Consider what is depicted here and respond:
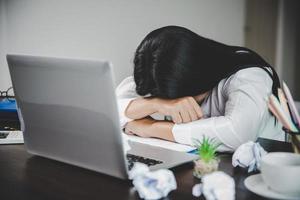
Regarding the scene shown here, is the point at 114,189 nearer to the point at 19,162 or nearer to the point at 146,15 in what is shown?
the point at 19,162

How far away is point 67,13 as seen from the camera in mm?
2016

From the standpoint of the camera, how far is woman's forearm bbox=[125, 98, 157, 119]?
1.37 m

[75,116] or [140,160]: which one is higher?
[75,116]

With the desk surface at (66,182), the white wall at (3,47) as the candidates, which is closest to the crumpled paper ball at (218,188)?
the desk surface at (66,182)

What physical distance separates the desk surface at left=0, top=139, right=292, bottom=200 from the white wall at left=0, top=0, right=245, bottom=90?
1.03 meters

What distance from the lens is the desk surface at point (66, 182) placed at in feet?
2.47

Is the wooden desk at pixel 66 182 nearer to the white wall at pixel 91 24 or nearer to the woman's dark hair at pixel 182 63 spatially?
the woman's dark hair at pixel 182 63

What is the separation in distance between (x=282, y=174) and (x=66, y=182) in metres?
0.42

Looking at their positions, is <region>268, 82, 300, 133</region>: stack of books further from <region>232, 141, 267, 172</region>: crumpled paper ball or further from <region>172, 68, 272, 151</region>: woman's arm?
<region>172, 68, 272, 151</region>: woman's arm

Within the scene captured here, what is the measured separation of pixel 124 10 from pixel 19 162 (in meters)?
1.39

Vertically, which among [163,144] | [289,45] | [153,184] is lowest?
[289,45]

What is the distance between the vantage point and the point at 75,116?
34.2 inches

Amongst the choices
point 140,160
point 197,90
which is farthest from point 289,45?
point 140,160

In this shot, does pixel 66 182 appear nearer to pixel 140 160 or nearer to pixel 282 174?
pixel 140 160
